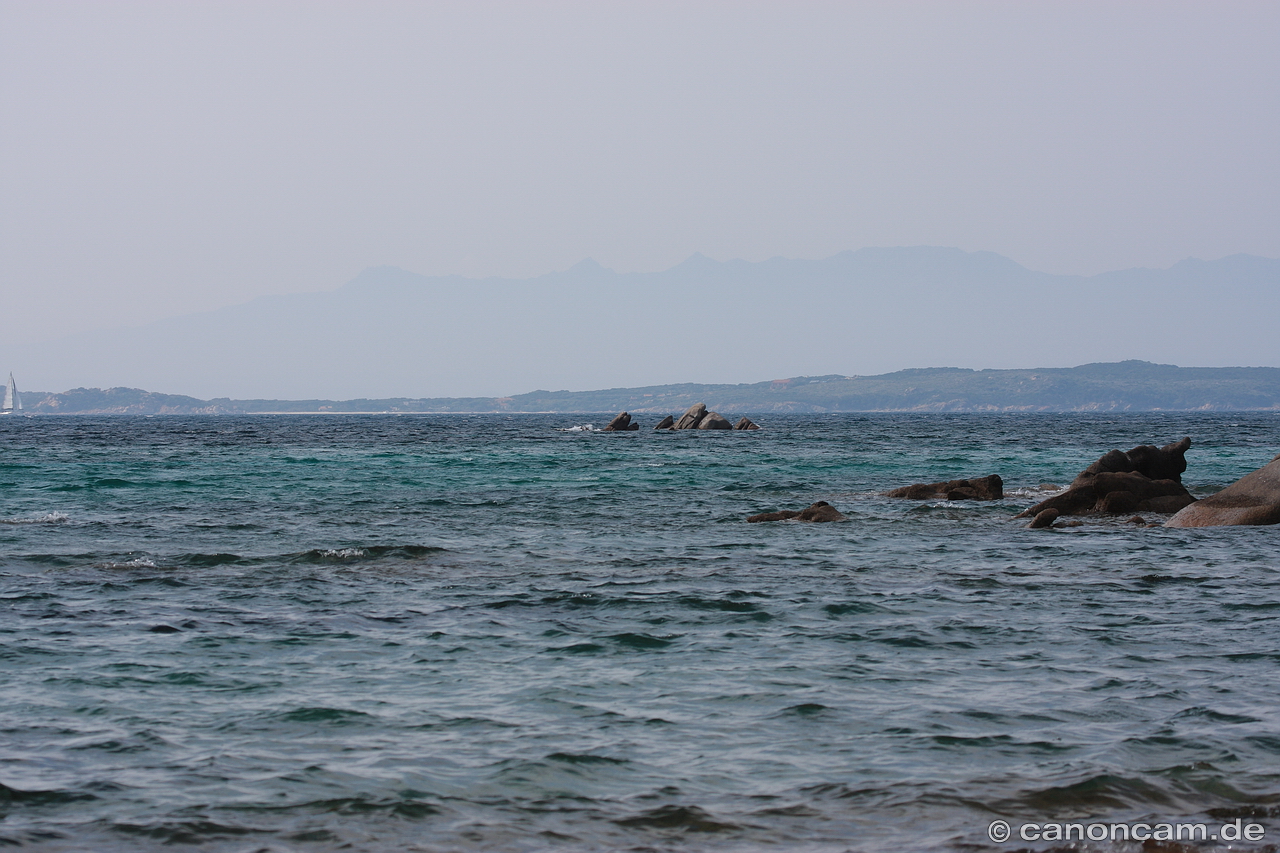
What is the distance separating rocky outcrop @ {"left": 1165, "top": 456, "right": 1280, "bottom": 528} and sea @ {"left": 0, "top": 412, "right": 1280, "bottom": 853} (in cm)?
80

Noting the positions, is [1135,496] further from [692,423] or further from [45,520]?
[692,423]

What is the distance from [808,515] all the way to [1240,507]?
9.81 metres

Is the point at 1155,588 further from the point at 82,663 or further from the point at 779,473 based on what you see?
the point at 779,473

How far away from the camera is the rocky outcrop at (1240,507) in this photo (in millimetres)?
23781

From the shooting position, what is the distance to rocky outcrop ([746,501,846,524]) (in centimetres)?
2609

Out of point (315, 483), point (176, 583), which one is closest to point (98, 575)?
point (176, 583)

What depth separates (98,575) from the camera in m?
17.0

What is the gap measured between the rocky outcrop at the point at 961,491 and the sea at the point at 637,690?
7849 millimetres

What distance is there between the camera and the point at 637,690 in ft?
33.4

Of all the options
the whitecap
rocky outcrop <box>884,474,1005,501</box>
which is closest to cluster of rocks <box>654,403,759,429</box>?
rocky outcrop <box>884,474,1005,501</box>

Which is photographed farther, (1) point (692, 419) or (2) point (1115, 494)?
(1) point (692, 419)

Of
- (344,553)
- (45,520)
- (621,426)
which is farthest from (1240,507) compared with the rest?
(621,426)

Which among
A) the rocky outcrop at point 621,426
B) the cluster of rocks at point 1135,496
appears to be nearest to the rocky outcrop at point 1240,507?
the cluster of rocks at point 1135,496

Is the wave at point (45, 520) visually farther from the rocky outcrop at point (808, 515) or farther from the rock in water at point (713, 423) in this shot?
Result: the rock in water at point (713, 423)
